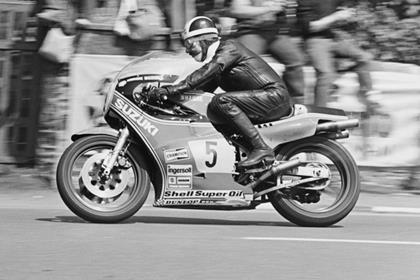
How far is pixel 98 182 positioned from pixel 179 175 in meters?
0.67

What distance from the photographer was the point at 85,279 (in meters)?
6.44

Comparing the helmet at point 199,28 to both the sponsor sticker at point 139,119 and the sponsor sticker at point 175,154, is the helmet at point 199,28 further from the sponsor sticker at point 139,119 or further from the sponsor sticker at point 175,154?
the sponsor sticker at point 175,154

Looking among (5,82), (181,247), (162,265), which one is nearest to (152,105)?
(181,247)

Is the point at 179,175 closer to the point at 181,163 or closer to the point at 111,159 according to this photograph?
the point at 181,163

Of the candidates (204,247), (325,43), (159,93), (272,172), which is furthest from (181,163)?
(325,43)

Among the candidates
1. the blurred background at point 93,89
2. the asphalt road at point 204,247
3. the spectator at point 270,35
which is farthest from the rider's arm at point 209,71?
the spectator at point 270,35

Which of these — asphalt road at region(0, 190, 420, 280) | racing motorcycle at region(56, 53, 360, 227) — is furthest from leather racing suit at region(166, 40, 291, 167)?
asphalt road at region(0, 190, 420, 280)

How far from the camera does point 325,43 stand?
37.6ft

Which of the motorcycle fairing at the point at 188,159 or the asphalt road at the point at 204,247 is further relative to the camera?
the motorcycle fairing at the point at 188,159

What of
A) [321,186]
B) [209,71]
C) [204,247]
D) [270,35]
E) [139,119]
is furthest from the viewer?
[270,35]

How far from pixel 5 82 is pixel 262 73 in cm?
461

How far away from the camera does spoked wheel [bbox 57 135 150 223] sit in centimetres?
845

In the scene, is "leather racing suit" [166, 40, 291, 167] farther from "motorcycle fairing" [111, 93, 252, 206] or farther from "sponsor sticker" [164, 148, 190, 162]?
"sponsor sticker" [164, 148, 190, 162]

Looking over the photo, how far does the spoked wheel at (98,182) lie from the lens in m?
8.45
